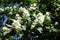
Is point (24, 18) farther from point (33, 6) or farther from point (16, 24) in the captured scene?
point (33, 6)

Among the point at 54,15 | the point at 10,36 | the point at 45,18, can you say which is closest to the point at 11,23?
the point at 10,36

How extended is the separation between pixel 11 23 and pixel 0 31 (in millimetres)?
294

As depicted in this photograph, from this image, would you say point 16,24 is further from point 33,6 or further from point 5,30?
point 33,6

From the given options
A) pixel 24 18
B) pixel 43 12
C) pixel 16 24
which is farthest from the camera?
pixel 43 12

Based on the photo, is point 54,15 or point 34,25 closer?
point 34,25

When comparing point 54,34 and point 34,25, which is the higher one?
point 34,25

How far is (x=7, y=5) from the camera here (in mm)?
5379

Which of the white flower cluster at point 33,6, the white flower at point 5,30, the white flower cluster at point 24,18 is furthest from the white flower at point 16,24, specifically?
the white flower cluster at point 33,6

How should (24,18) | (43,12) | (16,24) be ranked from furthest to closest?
1. (43,12)
2. (24,18)
3. (16,24)

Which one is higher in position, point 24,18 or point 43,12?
point 24,18

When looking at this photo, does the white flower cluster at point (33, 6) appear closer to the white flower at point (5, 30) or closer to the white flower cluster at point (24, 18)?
the white flower cluster at point (24, 18)

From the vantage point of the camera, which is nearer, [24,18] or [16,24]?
[16,24]

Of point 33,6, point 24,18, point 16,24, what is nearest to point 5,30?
point 16,24

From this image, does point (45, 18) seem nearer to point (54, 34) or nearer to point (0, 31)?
point (54, 34)
